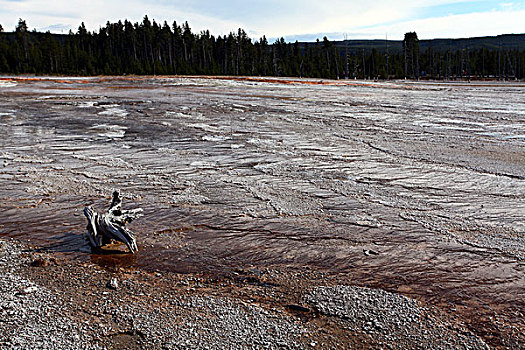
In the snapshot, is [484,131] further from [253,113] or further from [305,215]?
[305,215]

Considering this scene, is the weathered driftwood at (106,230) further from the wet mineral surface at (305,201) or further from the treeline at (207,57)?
the treeline at (207,57)

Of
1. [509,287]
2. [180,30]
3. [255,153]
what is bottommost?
[509,287]

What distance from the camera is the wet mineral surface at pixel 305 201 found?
3945 mm

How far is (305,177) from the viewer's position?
23.3 ft

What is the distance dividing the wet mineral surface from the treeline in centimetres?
6086

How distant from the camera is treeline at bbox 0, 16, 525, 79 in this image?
7619 centimetres

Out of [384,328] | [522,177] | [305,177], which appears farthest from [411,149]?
[384,328]

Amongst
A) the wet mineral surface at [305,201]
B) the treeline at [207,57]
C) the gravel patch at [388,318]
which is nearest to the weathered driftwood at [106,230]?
the wet mineral surface at [305,201]

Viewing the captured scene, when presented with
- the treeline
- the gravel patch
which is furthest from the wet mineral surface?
the treeline

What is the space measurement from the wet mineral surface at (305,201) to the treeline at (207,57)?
200ft

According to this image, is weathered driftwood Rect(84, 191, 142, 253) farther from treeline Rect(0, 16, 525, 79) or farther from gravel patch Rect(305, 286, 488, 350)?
treeline Rect(0, 16, 525, 79)

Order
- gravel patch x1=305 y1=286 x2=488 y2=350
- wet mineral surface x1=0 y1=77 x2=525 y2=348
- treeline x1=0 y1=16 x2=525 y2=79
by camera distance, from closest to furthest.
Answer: gravel patch x1=305 y1=286 x2=488 y2=350 → wet mineral surface x1=0 y1=77 x2=525 y2=348 → treeline x1=0 y1=16 x2=525 y2=79

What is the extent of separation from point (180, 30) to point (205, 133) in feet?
267

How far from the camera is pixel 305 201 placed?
5.95m
